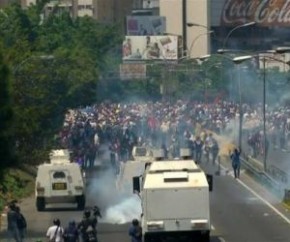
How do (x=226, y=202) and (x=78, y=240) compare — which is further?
(x=226, y=202)

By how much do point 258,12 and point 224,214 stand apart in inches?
4812

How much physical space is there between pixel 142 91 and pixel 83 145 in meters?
64.2

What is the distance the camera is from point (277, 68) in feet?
412

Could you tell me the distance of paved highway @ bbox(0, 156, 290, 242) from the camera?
45.3 meters

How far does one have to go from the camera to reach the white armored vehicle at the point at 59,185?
170ft

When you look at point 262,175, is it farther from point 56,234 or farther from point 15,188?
point 56,234

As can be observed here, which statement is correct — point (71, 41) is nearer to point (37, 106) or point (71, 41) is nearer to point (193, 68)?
point (193, 68)

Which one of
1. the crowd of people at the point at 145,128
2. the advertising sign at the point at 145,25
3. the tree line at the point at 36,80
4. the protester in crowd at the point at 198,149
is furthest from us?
the advertising sign at the point at 145,25

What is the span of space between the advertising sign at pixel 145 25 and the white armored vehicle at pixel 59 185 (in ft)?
357

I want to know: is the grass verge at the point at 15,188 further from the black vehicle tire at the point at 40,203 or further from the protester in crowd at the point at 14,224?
the protester in crowd at the point at 14,224

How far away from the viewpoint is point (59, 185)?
5181 cm

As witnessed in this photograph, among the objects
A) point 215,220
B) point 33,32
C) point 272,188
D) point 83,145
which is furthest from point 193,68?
point 215,220

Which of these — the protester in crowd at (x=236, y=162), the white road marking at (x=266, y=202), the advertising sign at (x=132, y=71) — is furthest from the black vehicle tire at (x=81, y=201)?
the advertising sign at (x=132, y=71)

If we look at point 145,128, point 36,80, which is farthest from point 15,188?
point 145,128
